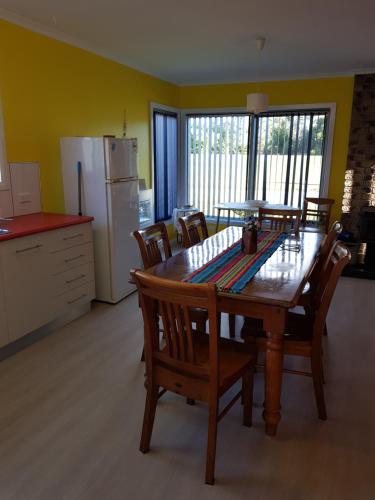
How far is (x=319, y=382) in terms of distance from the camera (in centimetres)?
205

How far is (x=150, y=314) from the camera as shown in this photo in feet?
5.61

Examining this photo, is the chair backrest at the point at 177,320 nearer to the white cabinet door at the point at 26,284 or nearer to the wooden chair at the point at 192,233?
the wooden chair at the point at 192,233

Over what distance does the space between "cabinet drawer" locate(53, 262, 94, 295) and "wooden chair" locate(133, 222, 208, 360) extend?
962mm

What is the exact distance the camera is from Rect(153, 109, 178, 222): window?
5391mm

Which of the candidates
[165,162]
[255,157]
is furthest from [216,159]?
[165,162]

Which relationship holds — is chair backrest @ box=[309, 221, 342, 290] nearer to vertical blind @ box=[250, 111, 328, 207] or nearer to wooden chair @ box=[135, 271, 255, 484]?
wooden chair @ box=[135, 271, 255, 484]

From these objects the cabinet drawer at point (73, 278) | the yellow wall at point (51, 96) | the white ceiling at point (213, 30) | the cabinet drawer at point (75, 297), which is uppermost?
the white ceiling at point (213, 30)

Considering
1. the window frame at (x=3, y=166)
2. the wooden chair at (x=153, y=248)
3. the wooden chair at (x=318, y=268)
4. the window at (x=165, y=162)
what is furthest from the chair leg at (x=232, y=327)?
the window at (x=165, y=162)

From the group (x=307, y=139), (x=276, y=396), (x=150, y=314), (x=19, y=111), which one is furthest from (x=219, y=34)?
(x=276, y=396)

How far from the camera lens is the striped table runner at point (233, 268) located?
1.97m

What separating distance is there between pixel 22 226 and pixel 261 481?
2.30 meters

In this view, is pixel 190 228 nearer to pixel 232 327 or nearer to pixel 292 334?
pixel 232 327

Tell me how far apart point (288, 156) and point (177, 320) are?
14.4 feet

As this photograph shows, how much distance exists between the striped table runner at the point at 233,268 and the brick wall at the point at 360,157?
268 cm
